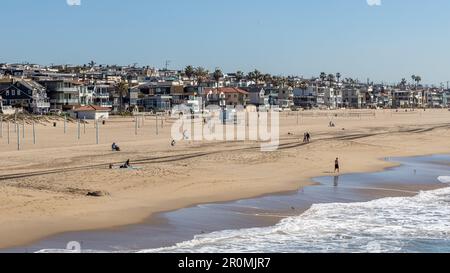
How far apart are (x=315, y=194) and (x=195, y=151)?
47.6 feet

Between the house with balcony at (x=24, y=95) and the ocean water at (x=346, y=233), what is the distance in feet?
206

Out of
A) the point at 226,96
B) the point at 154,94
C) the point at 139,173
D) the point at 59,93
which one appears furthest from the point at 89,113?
the point at 226,96

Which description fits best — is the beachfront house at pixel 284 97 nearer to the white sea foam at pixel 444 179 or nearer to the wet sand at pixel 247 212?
the wet sand at pixel 247 212

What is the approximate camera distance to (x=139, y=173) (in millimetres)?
24094

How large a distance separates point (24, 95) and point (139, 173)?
57.4m

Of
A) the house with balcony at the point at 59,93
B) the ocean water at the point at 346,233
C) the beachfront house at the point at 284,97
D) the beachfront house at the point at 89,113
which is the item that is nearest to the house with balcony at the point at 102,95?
the house with balcony at the point at 59,93

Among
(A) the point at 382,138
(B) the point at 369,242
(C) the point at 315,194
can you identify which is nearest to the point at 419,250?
(B) the point at 369,242

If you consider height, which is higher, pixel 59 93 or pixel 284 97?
pixel 284 97

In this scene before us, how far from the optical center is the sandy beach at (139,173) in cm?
1624

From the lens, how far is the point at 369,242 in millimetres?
13578

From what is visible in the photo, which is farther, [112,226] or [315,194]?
[315,194]

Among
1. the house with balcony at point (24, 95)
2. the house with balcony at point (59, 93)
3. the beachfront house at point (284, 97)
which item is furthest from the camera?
the beachfront house at point (284, 97)

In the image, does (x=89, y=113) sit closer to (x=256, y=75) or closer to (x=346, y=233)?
(x=346, y=233)
